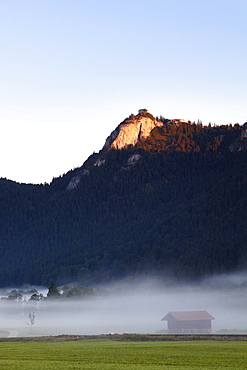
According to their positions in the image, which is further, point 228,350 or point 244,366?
point 228,350

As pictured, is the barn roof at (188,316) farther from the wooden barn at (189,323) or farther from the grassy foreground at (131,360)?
the grassy foreground at (131,360)

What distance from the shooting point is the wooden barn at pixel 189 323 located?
18225 cm

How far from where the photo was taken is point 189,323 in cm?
18562

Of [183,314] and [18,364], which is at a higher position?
[183,314]

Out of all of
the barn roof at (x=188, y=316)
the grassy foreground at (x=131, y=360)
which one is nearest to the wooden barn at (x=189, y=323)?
the barn roof at (x=188, y=316)

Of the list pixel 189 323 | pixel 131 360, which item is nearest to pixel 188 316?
pixel 189 323

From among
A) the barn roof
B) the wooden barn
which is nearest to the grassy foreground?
the wooden barn

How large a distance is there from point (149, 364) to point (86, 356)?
11.1 m

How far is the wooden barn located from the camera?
7175 inches

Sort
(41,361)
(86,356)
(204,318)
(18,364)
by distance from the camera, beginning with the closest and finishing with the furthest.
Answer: (18,364) → (41,361) → (86,356) → (204,318)

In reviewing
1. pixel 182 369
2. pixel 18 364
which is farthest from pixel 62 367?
pixel 182 369

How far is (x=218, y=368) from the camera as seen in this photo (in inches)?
2338

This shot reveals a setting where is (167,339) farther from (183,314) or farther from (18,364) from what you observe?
(183,314)

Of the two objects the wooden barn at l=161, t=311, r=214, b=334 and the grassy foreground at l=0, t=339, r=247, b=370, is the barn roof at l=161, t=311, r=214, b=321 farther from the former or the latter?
the grassy foreground at l=0, t=339, r=247, b=370
